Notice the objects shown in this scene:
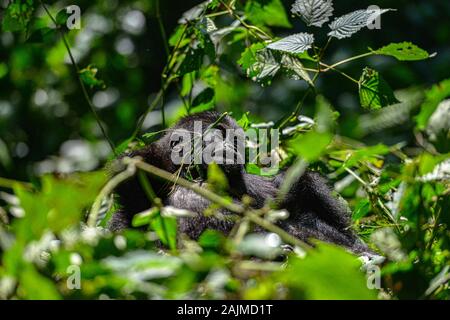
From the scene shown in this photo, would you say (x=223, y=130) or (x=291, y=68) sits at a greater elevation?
(x=291, y=68)

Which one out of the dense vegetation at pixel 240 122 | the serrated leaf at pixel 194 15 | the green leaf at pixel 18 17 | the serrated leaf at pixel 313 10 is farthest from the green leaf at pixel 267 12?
the green leaf at pixel 18 17

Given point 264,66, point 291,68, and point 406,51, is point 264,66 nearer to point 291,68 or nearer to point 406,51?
point 291,68

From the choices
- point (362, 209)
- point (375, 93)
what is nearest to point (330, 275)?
point (362, 209)

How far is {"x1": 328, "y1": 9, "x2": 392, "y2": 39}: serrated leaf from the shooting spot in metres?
1.65

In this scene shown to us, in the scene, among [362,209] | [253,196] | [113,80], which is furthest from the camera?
[113,80]

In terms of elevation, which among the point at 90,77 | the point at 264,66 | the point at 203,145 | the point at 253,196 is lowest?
the point at 253,196

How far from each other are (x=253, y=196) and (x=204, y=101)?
362mm

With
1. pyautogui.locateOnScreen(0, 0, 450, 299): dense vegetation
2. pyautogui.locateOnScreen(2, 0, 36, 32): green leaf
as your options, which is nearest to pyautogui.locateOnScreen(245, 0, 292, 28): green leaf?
pyautogui.locateOnScreen(0, 0, 450, 299): dense vegetation

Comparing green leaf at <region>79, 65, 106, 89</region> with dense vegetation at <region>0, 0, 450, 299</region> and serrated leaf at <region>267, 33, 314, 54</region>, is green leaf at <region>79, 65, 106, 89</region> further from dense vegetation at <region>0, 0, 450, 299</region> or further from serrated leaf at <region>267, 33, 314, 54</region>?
serrated leaf at <region>267, 33, 314, 54</region>

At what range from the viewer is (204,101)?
7.55ft

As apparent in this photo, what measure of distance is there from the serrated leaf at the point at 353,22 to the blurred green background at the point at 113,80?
210 cm

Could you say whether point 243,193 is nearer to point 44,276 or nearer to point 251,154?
point 251,154

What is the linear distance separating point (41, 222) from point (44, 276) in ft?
0.26
